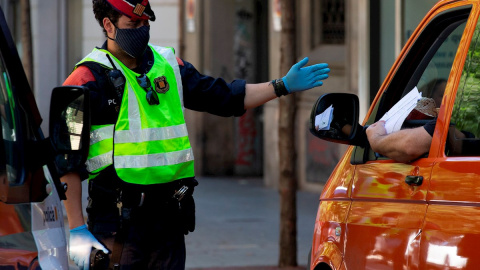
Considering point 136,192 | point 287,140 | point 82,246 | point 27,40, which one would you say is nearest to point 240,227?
point 287,140

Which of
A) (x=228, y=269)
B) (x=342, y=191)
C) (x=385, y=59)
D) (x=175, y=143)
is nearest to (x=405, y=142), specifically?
(x=342, y=191)

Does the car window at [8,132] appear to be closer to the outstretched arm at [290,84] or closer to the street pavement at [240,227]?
the outstretched arm at [290,84]

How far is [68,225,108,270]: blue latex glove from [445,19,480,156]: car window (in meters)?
1.62

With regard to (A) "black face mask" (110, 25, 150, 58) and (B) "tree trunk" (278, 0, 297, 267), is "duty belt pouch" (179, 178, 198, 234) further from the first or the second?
(B) "tree trunk" (278, 0, 297, 267)

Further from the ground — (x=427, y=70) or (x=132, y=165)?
(x=427, y=70)

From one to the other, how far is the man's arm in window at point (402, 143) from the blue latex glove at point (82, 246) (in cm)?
124

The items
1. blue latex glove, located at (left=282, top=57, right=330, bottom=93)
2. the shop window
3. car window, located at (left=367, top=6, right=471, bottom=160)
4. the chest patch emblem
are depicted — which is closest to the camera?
car window, located at (left=367, top=6, right=471, bottom=160)

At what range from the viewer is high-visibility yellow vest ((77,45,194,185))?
458cm

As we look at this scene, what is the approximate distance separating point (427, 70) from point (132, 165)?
4.29 ft

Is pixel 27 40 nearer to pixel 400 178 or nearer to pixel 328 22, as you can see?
pixel 328 22

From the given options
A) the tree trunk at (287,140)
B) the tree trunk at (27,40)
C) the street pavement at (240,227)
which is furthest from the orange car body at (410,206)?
the tree trunk at (27,40)

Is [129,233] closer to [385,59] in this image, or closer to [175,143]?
[175,143]

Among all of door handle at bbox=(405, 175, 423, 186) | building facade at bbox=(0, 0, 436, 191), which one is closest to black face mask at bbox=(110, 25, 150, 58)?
door handle at bbox=(405, 175, 423, 186)

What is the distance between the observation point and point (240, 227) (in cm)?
1229
